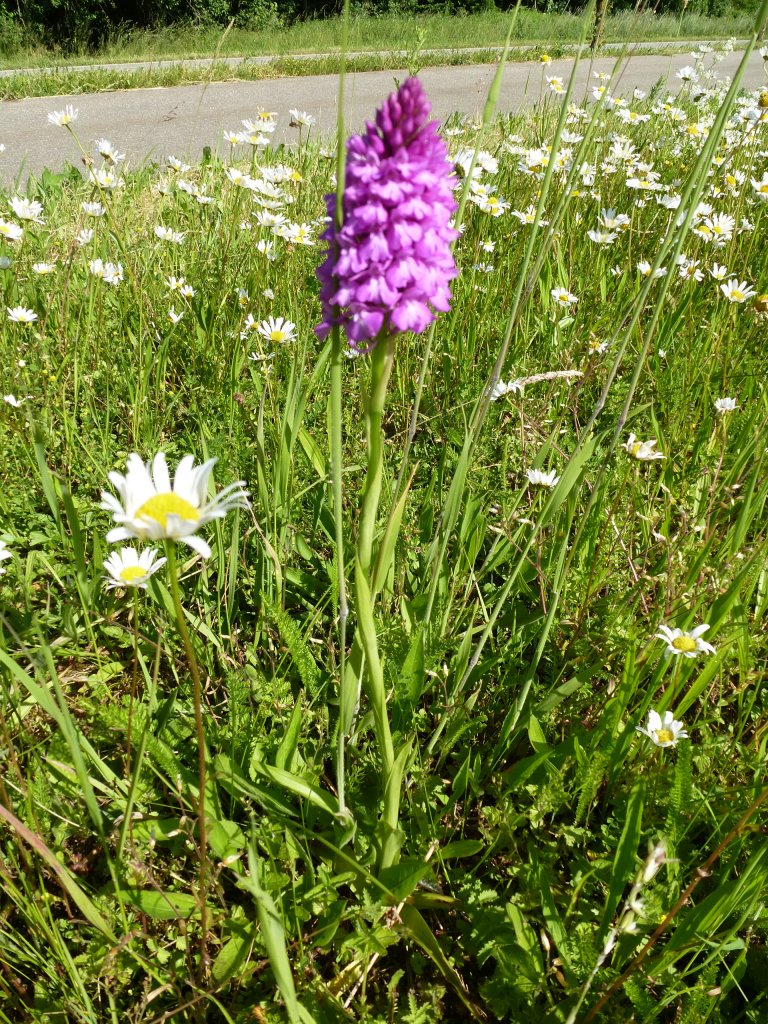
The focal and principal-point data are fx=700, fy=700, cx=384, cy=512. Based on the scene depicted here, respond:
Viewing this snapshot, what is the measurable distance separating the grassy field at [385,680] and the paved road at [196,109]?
2.83 metres

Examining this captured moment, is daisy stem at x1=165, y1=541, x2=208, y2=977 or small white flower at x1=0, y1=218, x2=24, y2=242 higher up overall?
small white flower at x1=0, y1=218, x2=24, y2=242

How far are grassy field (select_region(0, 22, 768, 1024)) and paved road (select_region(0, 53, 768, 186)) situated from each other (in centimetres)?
283

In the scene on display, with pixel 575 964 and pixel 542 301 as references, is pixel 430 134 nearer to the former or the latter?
pixel 575 964

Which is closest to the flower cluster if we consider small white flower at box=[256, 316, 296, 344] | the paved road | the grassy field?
the grassy field

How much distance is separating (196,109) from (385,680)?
589cm

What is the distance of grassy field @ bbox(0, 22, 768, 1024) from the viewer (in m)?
1.11

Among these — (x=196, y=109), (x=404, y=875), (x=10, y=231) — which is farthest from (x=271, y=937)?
(x=196, y=109)

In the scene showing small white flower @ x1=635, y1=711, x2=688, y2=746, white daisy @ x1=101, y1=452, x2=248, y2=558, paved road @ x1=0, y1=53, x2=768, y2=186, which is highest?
paved road @ x1=0, y1=53, x2=768, y2=186

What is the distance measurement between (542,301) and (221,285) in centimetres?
128

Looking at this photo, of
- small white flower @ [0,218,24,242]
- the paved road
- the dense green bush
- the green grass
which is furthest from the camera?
the dense green bush

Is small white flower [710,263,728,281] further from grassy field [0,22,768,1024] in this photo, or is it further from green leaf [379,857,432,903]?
green leaf [379,857,432,903]

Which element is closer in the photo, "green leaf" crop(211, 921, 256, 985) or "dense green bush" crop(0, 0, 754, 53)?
"green leaf" crop(211, 921, 256, 985)

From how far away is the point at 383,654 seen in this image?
1531mm

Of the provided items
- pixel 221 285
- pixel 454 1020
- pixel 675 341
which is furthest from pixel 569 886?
pixel 221 285
